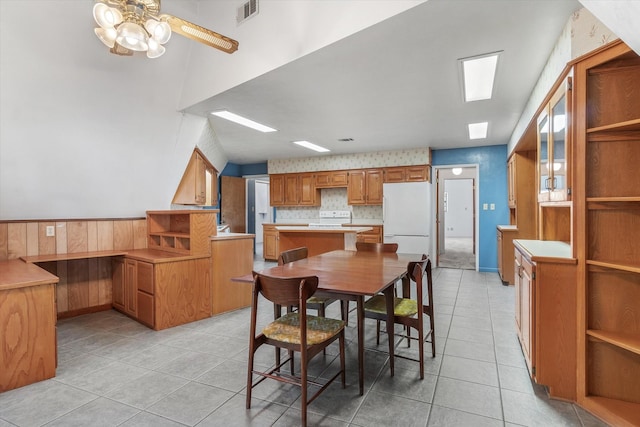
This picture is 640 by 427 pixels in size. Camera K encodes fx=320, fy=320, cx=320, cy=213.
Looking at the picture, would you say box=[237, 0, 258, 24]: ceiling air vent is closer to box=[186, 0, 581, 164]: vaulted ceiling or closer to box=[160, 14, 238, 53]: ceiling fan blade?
box=[186, 0, 581, 164]: vaulted ceiling

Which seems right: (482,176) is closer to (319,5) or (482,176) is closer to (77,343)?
(319,5)

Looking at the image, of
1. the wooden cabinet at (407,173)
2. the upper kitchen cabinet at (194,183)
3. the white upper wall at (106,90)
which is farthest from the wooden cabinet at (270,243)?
the white upper wall at (106,90)

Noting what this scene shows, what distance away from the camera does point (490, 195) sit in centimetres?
612

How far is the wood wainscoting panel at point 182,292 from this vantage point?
3.28 m

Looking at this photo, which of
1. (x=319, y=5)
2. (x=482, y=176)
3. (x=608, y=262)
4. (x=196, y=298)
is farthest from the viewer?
(x=482, y=176)

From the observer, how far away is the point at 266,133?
→ 5141mm

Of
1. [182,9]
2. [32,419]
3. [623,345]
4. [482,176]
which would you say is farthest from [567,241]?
[182,9]

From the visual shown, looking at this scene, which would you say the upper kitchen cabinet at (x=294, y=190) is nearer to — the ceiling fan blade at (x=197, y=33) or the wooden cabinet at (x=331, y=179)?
the wooden cabinet at (x=331, y=179)

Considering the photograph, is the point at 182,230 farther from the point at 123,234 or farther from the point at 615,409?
the point at 615,409

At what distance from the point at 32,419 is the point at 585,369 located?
3.30 m

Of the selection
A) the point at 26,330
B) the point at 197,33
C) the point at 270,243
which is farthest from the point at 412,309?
the point at 270,243

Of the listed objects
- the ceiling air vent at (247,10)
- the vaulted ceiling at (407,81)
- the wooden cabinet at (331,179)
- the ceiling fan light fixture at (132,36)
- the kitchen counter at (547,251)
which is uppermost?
the ceiling air vent at (247,10)

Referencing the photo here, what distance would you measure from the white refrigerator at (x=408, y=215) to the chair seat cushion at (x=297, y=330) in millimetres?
4299

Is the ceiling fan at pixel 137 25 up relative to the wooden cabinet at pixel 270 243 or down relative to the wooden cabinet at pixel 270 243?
up
